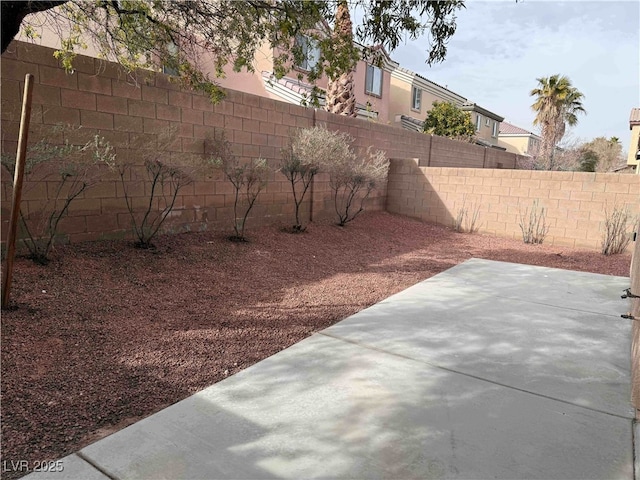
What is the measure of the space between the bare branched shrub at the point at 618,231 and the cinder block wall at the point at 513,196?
19 centimetres

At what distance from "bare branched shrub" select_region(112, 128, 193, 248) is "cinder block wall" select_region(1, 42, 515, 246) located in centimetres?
7

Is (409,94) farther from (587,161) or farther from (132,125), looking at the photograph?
(132,125)

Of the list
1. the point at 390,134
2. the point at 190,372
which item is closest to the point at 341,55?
the point at 190,372

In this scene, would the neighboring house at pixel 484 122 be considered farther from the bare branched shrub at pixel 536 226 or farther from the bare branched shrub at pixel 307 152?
the bare branched shrub at pixel 307 152

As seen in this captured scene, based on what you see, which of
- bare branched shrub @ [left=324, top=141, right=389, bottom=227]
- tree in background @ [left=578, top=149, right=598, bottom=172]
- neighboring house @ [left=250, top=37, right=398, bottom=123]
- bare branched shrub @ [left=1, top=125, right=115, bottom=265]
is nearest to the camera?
bare branched shrub @ [left=1, top=125, right=115, bottom=265]

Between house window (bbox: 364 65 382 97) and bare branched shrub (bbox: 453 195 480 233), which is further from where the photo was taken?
house window (bbox: 364 65 382 97)

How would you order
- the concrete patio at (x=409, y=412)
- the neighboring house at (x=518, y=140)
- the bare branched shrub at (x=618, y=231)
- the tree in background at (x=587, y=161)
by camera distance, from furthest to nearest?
the neighboring house at (x=518, y=140), the tree in background at (x=587, y=161), the bare branched shrub at (x=618, y=231), the concrete patio at (x=409, y=412)

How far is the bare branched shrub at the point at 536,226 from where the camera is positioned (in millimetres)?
11539

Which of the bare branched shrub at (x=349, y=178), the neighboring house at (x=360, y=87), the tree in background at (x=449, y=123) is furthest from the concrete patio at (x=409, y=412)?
the tree in background at (x=449, y=123)

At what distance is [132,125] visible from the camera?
675cm

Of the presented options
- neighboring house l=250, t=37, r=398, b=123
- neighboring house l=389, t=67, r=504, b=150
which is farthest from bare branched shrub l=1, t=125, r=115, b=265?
neighboring house l=389, t=67, r=504, b=150

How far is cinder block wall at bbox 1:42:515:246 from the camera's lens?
5551 millimetres

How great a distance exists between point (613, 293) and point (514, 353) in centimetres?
357

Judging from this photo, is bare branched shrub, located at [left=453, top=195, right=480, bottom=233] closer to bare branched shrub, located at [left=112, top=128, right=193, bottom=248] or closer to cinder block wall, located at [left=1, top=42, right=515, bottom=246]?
cinder block wall, located at [left=1, top=42, right=515, bottom=246]
